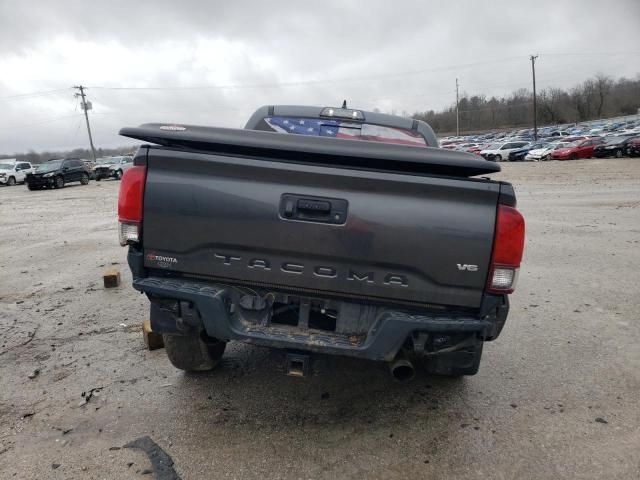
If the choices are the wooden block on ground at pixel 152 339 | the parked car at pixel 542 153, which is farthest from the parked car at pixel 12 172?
the parked car at pixel 542 153

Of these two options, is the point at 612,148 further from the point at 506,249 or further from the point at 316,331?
the point at 316,331

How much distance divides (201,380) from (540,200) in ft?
43.8

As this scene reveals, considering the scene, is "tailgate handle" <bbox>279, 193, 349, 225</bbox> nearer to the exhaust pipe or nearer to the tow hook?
the tow hook

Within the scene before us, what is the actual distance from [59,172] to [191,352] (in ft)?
90.7

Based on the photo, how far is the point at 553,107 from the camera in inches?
3974

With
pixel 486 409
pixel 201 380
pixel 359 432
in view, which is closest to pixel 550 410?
pixel 486 409

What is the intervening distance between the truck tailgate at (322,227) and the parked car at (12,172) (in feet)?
117

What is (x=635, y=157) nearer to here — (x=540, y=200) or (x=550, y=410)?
(x=540, y=200)

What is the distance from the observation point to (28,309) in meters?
4.93

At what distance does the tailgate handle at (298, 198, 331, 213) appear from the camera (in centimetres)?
247

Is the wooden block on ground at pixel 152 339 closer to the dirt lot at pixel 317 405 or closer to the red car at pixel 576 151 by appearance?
the dirt lot at pixel 317 405

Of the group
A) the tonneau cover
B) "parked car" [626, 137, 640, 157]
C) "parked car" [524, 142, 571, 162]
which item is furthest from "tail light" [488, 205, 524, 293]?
"parked car" [524, 142, 571, 162]

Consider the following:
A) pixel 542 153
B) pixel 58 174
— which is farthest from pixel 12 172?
pixel 542 153

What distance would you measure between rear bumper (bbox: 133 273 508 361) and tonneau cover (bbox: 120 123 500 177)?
78cm
